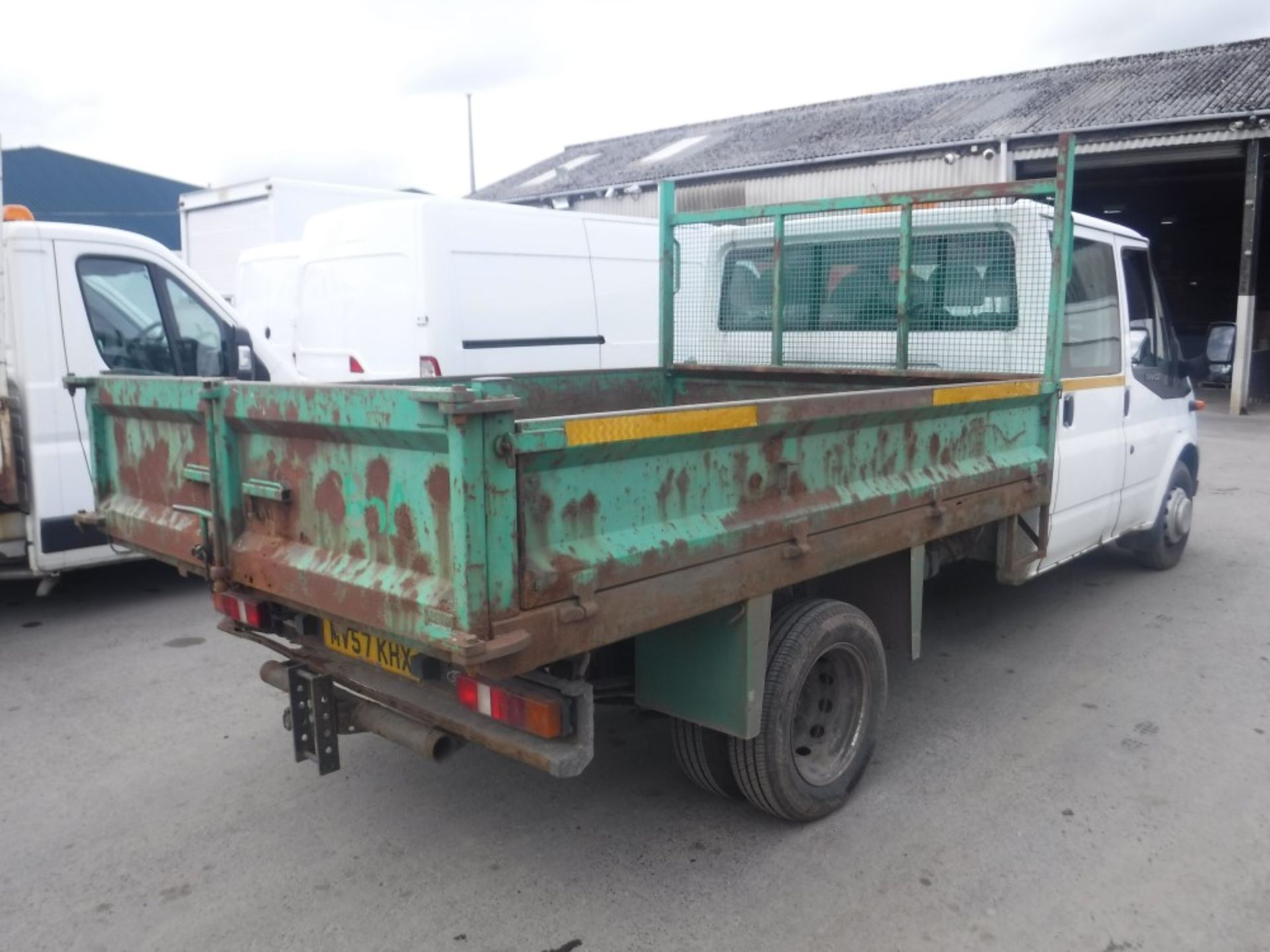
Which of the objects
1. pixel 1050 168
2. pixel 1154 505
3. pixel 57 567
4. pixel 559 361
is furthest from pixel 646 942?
pixel 1050 168

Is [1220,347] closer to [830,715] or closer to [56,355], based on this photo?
[830,715]

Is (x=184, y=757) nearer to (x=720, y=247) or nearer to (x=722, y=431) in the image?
(x=722, y=431)

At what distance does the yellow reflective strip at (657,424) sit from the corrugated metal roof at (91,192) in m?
26.5

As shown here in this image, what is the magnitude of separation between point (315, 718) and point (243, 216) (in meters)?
11.2

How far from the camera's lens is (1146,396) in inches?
238

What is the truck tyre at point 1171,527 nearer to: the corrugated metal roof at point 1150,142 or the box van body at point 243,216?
the box van body at point 243,216

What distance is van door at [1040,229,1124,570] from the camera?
5.07m

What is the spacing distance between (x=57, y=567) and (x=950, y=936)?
5068 mm

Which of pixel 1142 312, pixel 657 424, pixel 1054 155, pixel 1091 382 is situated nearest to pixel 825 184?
pixel 1054 155

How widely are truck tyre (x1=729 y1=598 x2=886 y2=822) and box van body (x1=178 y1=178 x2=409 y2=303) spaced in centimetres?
973

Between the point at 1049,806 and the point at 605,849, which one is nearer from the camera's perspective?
the point at 605,849

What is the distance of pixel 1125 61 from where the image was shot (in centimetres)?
2042

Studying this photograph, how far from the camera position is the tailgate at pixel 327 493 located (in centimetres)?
249

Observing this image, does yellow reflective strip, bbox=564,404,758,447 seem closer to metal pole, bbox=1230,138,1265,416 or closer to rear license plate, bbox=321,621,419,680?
rear license plate, bbox=321,621,419,680
